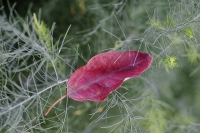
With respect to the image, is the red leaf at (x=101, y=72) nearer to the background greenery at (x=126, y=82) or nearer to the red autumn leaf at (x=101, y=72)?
the red autumn leaf at (x=101, y=72)

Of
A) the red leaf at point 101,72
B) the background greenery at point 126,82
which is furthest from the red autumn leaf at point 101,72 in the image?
the background greenery at point 126,82

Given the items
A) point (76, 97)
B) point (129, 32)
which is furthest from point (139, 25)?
point (76, 97)

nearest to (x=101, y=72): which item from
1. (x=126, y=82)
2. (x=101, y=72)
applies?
(x=101, y=72)

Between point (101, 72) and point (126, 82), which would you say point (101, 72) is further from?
point (126, 82)

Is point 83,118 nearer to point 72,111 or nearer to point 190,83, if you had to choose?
point 72,111

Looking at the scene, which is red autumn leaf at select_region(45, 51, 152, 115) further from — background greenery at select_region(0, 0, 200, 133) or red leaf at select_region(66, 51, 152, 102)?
background greenery at select_region(0, 0, 200, 133)

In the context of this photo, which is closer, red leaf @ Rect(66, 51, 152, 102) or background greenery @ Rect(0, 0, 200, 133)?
red leaf @ Rect(66, 51, 152, 102)

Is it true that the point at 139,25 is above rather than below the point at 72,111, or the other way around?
above

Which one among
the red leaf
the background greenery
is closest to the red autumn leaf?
the red leaf
